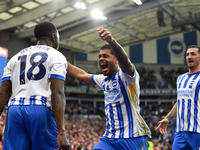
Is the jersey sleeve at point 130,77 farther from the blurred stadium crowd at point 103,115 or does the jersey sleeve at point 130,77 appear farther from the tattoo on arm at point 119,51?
the blurred stadium crowd at point 103,115

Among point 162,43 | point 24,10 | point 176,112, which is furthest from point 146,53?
point 176,112

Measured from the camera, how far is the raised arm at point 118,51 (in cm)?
339

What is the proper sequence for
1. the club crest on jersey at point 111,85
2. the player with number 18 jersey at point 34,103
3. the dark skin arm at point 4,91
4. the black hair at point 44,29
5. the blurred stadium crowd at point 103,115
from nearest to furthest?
the player with number 18 jersey at point 34,103 → the dark skin arm at point 4,91 → the black hair at point 44,29 → the club crest on jersey at point 111,85 → the blurred stadium crowd at point 103,115

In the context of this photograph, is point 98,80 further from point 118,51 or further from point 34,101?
point 34,101

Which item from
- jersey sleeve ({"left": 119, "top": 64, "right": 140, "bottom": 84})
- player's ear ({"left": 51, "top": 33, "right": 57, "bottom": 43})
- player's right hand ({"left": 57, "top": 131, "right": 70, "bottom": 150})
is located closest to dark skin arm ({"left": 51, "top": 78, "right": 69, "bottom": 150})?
player's right hand ({"left": 57, "top": 131, "right": 70, "bottom": 150})

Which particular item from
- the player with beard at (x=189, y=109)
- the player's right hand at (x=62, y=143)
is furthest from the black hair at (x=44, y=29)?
the player with beard at (x=189, y=109)

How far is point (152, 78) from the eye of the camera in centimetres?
3612

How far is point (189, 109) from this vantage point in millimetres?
4891

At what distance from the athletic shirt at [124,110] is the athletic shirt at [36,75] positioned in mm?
1231

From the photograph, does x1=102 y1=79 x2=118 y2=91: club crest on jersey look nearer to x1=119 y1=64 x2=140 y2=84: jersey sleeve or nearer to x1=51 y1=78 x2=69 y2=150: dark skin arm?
x1=119 y1=64 x2=140 y2=84: jersey sleeve

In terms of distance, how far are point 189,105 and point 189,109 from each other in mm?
71

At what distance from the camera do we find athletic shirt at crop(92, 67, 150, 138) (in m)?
3.95

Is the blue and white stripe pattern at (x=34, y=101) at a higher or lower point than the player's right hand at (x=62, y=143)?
higher

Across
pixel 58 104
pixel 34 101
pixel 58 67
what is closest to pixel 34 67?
pixel 58 67
